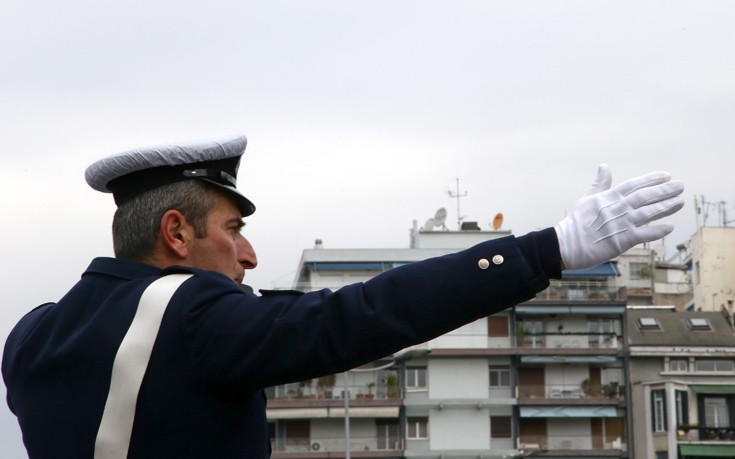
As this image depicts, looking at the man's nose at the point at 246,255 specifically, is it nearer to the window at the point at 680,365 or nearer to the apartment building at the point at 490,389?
the apartment building at the point at 490,389

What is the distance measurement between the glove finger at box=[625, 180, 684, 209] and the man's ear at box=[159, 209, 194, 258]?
1174 mm

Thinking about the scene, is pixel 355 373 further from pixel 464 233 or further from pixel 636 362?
pixel 636 362

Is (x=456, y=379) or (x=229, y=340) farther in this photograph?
(x=456, y=379)

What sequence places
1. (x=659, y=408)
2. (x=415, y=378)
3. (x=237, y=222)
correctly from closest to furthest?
(x=237, y=222)
(x=659, y=408)
(x=415, y=378)

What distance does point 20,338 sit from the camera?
400 centimetres

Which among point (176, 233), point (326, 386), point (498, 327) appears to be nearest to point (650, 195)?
point (176, 233)

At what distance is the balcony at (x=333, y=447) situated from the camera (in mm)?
62031

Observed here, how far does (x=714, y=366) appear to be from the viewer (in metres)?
64.6

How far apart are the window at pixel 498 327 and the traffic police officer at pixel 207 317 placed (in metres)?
62.2

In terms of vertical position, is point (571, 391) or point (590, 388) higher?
point (590, 388)

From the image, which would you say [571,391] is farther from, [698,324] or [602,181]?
[602,181]

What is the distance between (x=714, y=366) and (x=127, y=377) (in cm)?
6330

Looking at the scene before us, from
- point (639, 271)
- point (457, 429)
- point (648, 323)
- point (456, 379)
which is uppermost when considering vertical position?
point (639, 271)

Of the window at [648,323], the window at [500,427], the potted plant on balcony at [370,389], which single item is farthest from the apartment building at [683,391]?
the potted plant on balcony at [370,389]
